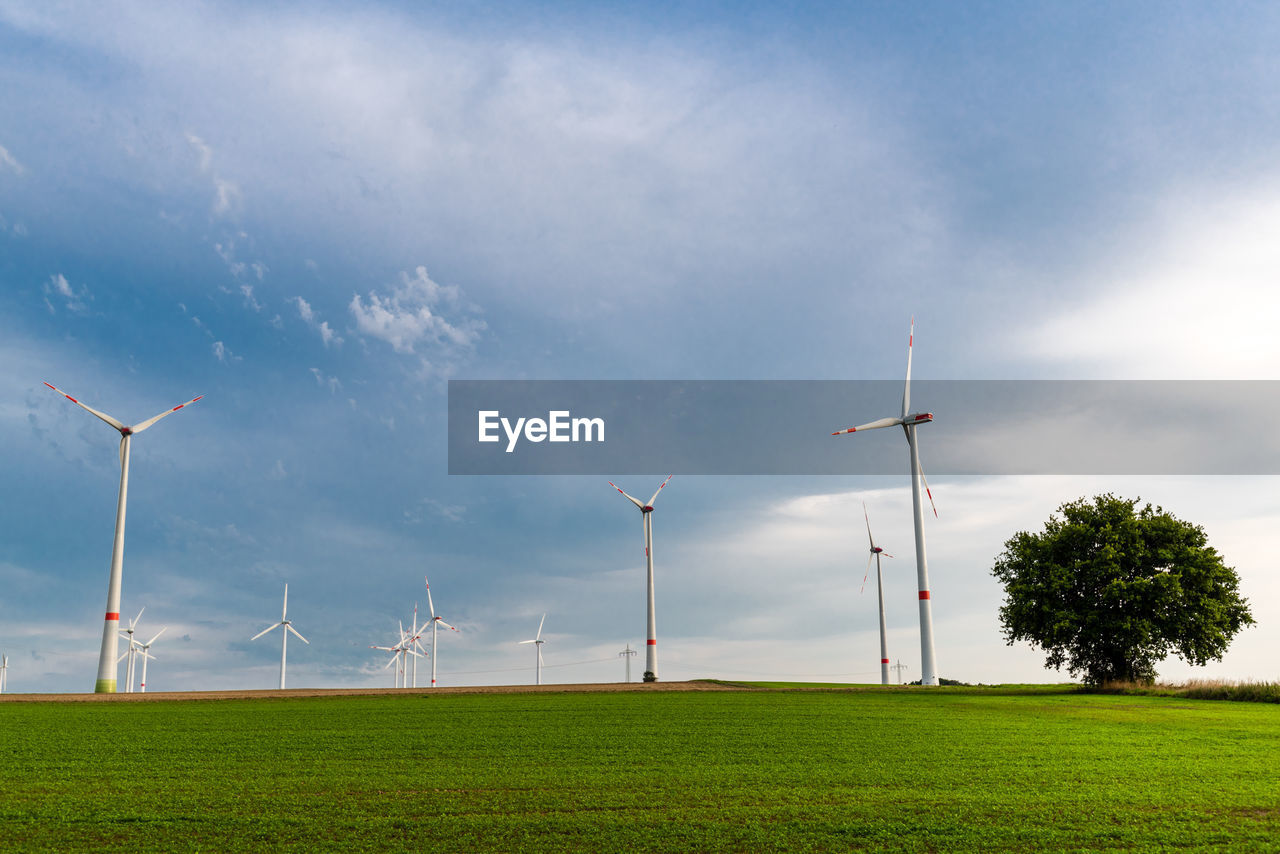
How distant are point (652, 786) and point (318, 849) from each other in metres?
7.20

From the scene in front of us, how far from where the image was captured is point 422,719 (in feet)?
104

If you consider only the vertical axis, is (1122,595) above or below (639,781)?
above

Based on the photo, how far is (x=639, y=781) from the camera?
1903 centimetres

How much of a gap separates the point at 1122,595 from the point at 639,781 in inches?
1623

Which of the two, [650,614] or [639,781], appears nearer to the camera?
[639,781]

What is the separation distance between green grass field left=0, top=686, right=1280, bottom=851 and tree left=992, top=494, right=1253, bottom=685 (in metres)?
15.6

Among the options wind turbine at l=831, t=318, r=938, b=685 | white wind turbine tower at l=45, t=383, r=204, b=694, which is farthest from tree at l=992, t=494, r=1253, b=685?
white wind turbine tower at l=45, t=383, r=204, b=694

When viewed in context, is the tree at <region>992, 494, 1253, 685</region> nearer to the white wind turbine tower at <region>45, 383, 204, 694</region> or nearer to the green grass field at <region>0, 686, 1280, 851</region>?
the green grass field at <region>0, 686, 1280, 851</region>

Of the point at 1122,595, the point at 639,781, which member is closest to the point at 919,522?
the point at 1122,595

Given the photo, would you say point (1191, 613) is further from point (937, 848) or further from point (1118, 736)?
point (937, 848)

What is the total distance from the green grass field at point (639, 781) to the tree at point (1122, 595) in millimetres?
15636

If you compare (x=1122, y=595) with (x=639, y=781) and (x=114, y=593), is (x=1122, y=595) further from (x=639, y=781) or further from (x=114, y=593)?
(x=114, y=593)

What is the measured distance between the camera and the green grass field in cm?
1465

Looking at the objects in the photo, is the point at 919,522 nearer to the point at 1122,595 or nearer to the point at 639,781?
the point at 1122,595
